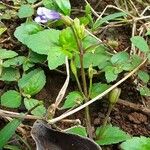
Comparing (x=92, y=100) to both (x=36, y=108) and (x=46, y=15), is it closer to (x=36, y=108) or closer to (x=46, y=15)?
(x=36, y=108)

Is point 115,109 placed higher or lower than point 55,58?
lower

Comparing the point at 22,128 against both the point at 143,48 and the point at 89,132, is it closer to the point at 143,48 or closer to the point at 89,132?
the point at 89,132


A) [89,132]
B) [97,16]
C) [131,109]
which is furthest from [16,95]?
[97,16]

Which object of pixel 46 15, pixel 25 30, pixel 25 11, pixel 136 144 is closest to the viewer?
pixel 136 144

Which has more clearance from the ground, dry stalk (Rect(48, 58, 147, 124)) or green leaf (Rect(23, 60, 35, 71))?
green leaf (Rect(23, 60, 35, 71))

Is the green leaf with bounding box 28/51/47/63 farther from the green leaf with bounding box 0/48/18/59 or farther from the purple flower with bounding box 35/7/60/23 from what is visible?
the purple flower with bounding box 35/7/60/23

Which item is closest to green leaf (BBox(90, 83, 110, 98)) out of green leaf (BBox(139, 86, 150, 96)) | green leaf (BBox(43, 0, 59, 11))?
green leaf (BBox(139, 86, 150, 96))

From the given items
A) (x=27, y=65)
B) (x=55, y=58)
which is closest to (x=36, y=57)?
(x=27, y=65)
